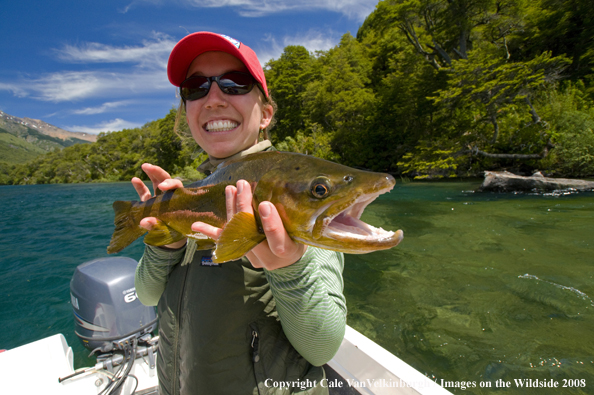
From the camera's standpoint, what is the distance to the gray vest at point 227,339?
175 centimetres

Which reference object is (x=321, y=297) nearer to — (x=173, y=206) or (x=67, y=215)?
(x=173, y=206)

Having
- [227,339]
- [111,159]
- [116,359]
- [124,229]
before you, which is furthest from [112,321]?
[111,159]

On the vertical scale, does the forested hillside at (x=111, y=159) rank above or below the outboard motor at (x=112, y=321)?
above

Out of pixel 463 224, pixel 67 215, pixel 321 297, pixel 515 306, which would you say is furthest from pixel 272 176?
pixel 67 215

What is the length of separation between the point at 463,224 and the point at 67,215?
994 inches

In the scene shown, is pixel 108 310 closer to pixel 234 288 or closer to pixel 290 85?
→ pixel 234 288

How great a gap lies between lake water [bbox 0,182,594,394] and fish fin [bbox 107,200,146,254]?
14.2 ft

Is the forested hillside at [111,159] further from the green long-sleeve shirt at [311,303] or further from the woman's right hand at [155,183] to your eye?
the green long-sleeve shirt at [311,303]

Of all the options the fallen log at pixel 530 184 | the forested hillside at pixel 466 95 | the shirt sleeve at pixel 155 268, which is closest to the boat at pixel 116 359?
the shirt sleeve at pixel 155 268

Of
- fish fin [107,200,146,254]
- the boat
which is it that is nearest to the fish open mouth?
fish fin [107,200,146,254]

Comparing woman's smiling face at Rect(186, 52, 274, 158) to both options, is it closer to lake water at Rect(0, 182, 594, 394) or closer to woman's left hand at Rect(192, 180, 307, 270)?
woman's left hand at Rect(192, 180, 307, 270)

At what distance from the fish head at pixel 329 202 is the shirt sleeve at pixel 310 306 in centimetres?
27

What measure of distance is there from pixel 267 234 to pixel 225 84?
1294mm

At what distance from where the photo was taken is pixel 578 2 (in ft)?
81.3
